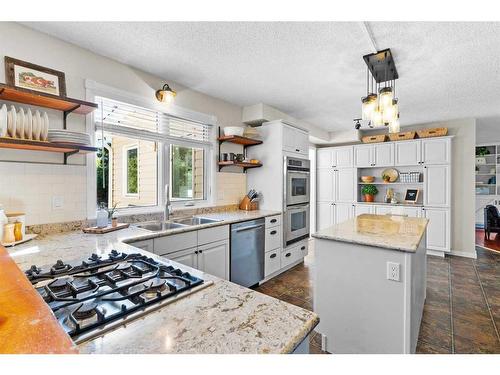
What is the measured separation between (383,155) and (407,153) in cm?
41

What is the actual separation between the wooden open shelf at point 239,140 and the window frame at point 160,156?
14cm

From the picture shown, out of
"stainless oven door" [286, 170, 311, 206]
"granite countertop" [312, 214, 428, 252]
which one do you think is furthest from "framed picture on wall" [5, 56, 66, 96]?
"stainless oven door" [286, 170, 311, 206]

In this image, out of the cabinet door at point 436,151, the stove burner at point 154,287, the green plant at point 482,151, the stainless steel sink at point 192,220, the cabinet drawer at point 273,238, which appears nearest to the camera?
the stove burner at point 154,287

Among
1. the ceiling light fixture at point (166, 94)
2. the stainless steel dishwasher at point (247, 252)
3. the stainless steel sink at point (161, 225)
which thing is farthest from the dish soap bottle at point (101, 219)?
the ceiling light fixture at point (166, 94)

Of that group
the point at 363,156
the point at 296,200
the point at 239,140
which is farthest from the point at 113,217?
the point at 363,156

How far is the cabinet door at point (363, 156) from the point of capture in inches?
206

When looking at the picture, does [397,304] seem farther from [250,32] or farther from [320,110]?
[320,110]

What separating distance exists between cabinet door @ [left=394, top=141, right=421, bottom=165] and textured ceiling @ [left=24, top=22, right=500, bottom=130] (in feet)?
3.70

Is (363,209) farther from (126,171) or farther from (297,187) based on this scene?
(126,171)

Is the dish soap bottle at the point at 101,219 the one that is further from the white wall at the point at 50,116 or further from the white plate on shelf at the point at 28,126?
the white plate on shelf at the point at 28,126

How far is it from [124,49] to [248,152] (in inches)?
84.9

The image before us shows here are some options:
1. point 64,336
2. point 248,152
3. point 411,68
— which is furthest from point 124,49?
point 411,68

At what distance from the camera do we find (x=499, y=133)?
6.09 metres

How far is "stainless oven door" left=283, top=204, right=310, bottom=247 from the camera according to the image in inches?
145
